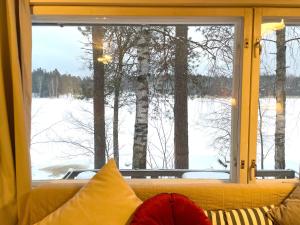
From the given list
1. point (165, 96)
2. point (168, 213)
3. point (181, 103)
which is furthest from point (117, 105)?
point (168, 213)

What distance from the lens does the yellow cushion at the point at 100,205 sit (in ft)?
5.37

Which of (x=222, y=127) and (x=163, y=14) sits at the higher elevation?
(x=163, y=14)

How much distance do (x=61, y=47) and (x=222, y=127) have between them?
121 cm

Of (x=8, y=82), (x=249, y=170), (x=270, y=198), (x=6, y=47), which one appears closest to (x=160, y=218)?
(x=270, y=198)

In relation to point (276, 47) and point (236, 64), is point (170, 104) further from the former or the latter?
point (276, 47)

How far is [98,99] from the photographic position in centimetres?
225

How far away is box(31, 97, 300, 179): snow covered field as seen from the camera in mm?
2250

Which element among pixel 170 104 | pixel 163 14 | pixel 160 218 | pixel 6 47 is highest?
pixel 163 14

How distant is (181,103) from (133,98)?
328mm

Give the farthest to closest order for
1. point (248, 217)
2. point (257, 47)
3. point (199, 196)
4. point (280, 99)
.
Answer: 1. point (280, 99)
2. point (257, 47)
3. point (199, 196)
4. point (248, 217)

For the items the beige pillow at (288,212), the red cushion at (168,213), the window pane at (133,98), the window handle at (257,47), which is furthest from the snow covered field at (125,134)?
the red cushion at (168,213)

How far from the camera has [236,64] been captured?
2178mm

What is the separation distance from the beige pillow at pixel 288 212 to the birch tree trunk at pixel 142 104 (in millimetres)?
918

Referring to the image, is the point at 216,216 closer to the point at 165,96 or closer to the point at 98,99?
the point at 165,96
